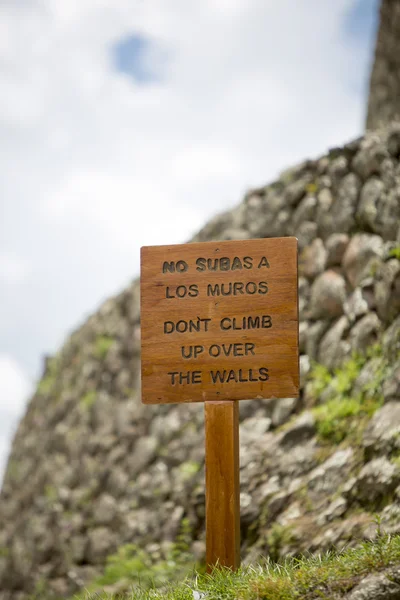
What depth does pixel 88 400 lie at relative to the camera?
870 centimetres

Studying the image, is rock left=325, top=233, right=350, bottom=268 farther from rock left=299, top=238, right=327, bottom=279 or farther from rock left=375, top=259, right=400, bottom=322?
rock left=375, top=259, right=400, bottom=322

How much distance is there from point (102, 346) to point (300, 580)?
17.7ft

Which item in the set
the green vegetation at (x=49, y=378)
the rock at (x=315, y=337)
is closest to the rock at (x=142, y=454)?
the rock at (x=315, y=337)

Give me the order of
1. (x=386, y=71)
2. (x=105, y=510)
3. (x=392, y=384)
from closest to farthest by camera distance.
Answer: (x=392, y=384)
(x=105, y=510)
(x=386, y=71)

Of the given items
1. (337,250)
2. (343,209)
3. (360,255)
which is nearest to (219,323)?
(360,255)

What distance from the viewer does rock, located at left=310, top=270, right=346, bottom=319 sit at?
7.15 metres

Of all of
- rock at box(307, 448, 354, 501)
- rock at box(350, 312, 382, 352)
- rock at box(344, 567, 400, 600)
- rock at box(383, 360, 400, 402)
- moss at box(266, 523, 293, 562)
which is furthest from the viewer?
rock at box(350, 312, 382, 352)

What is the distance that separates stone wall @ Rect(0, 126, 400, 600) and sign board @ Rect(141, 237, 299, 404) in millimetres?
1221

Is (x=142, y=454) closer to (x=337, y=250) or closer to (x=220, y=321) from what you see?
(x=337, y=250)

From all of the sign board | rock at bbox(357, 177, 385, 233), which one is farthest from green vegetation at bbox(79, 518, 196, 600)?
rock at bbox(357, 177, 385, 233)

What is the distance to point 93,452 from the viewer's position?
827 centimetres

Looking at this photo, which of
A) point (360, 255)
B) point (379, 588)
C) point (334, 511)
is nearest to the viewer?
point (379, 588)

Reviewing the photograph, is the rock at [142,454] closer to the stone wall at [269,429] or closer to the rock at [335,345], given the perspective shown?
the stone wall at [269,429]

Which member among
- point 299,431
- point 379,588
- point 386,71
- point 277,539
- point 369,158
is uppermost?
point 386,71
